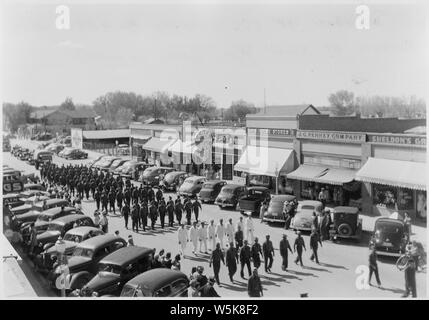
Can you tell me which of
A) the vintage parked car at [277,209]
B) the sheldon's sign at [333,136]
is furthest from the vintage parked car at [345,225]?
the sheldon's sign at [333,136]

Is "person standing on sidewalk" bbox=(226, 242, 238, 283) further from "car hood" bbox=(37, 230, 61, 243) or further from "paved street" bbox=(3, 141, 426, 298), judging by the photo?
"car hood" bbox=(37, 230, 61, 243)

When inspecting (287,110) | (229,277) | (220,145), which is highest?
(287,110)

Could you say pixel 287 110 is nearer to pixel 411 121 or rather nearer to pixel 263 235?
pixel 411 121

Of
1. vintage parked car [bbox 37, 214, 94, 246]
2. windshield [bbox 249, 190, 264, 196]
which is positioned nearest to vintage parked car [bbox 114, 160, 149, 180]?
windshield [bbox 249, 190, 264, 196]

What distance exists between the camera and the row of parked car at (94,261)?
12250 millimetres

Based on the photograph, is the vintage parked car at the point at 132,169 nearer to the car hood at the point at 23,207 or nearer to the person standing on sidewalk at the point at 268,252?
the car hood at the point at 23,207

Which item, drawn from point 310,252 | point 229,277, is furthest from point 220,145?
point 229,277

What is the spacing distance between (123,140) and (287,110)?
32834 millimetres

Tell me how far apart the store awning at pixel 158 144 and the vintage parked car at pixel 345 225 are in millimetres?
23508

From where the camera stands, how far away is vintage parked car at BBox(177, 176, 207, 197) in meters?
29.2

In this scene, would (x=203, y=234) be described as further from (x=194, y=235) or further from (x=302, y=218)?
(x=302, y=218)
